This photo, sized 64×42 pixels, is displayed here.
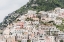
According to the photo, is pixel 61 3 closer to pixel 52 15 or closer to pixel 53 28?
pixel 52 15

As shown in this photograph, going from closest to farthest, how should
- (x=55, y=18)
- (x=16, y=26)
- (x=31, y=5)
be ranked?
(x=16, y=26)
(x=55, y=18)
(x=31, y=5)

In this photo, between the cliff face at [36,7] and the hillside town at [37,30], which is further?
the cliff face at [36,7]

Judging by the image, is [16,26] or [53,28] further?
[16,26]

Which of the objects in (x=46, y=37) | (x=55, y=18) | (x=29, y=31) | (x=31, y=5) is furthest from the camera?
(x=31, y=5)

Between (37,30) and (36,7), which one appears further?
(36,7)

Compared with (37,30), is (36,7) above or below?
above

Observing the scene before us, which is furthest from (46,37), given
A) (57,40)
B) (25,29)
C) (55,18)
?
(55,18)

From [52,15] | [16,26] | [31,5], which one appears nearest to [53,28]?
[16,26]

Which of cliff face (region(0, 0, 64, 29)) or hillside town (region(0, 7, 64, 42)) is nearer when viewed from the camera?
hillside town (region(0, 7, 64, 42))
